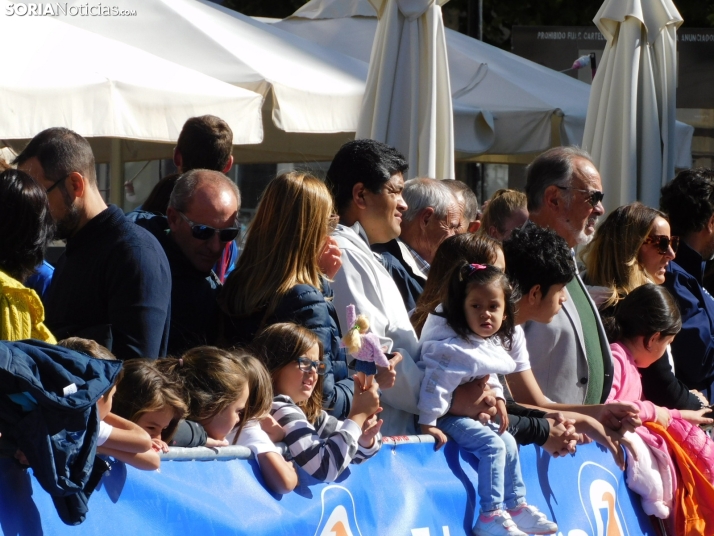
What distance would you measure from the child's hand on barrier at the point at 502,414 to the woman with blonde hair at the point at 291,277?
591mm

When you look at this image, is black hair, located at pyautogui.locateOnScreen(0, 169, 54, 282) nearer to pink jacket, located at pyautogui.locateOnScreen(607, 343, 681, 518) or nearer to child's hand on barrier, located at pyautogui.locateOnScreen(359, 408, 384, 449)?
child's hand on barrier, located at pyautogui.locateOnScreen(359, 408, 384, 449)

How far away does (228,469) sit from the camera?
3424 mm

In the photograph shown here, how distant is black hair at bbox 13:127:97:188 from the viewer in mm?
4031

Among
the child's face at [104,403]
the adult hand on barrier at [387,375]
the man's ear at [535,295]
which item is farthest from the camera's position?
the man's ear at [535,295]

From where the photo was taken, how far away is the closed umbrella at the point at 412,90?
7.31 m

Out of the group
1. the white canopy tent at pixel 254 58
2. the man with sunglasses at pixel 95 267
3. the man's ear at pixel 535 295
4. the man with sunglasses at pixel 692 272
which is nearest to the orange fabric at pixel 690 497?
the man with sunglasses at pixel 692 272

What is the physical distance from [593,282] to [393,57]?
2.23 meters

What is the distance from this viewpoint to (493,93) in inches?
388

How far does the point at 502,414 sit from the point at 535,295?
75 cm

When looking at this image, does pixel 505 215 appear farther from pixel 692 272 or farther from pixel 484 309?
pixel 484 309

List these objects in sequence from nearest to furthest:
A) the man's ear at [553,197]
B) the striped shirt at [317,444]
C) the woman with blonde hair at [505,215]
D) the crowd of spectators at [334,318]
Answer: the crowd of spectators at [334,318]
the striped shirt at [317,444]
the man's ear at [553,197]
the woman with blonde hair at [505,215]

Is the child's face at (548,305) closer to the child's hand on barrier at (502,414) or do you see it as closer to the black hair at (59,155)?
the child's hand on barrier at (502,414)

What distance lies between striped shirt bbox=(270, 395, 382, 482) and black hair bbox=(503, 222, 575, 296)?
148 centimetres

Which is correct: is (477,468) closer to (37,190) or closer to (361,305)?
(361,305)
